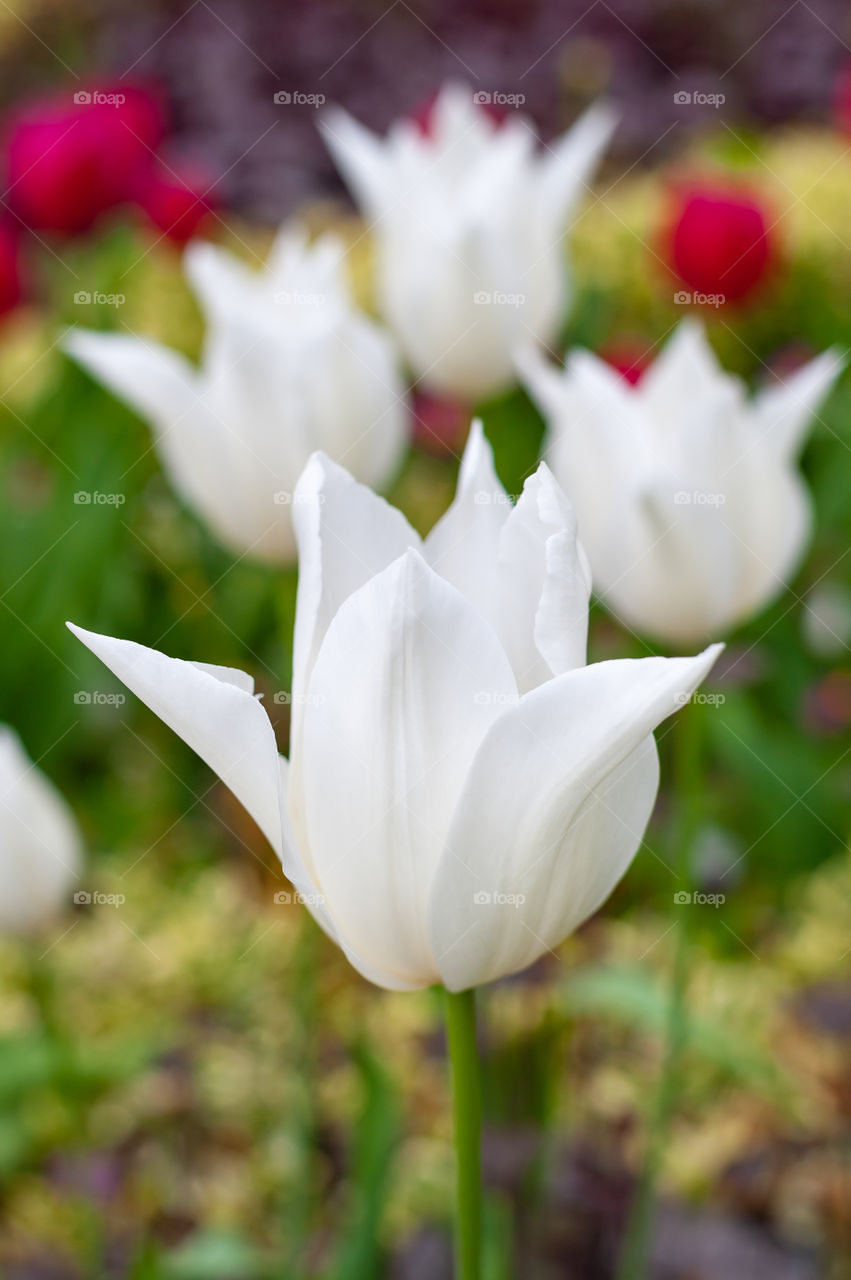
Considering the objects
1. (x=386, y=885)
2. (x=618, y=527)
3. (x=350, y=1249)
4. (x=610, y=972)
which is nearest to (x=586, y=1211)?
(x=610, y=972)

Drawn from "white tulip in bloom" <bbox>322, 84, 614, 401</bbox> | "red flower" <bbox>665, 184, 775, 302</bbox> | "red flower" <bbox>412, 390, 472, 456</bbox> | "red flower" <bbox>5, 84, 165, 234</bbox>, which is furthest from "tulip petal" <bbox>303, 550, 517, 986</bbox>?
"red flower" <bbox>5, 84, 165, 234</bbox>

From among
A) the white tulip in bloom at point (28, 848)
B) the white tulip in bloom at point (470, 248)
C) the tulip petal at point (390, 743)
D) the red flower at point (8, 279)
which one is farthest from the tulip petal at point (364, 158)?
the red flower at point (8, 279)

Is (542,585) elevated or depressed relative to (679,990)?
elevated

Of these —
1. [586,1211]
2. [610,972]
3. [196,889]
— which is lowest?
[196,889]

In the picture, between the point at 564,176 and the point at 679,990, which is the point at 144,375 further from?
the point at 679,990

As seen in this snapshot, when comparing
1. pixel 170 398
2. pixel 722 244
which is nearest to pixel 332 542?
pixel 170 398

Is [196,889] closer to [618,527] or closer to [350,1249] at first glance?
[350,1249]

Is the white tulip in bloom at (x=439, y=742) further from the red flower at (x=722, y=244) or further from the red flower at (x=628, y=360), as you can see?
the red flower at (x=722, y=244)
